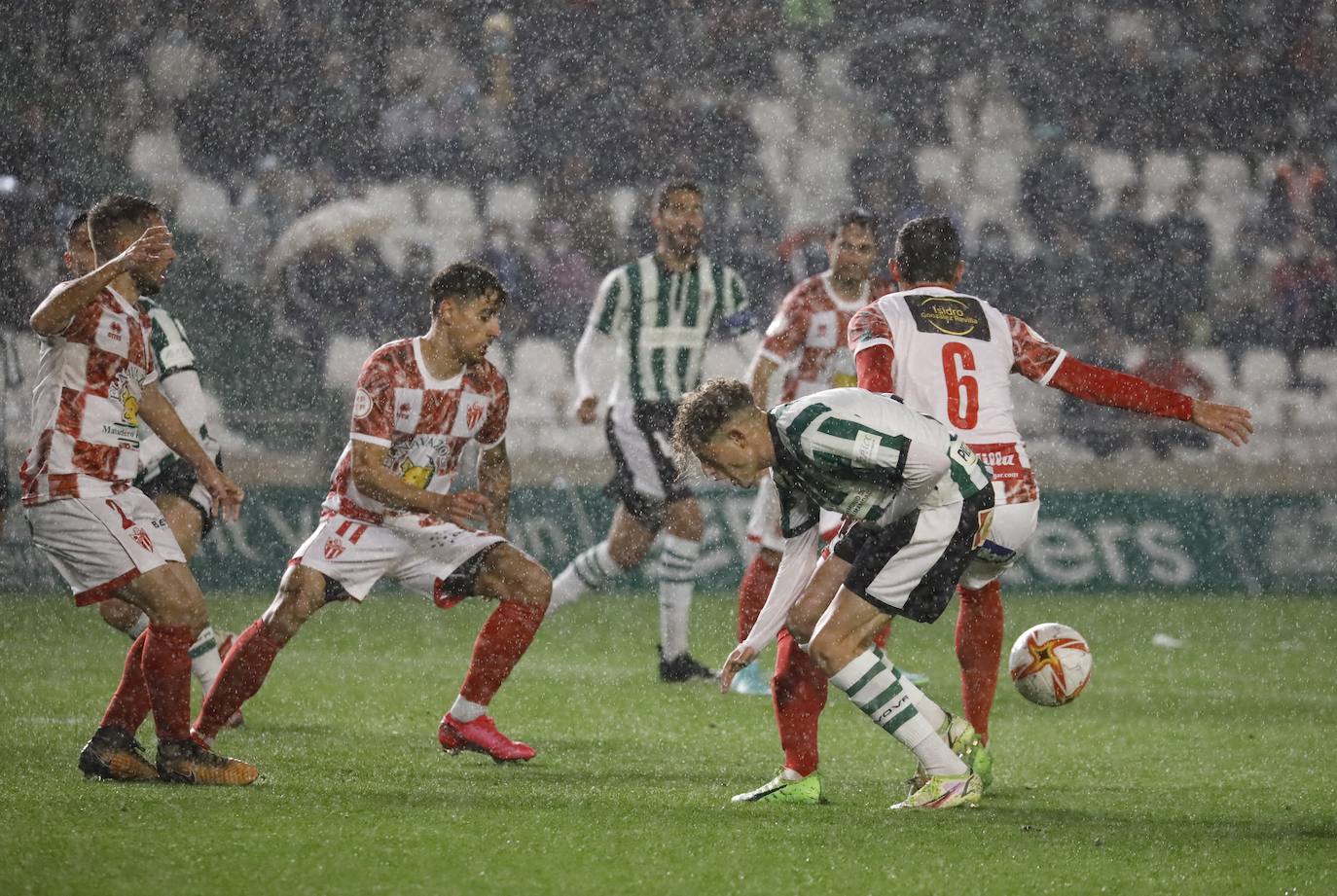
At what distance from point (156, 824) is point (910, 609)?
80.1 inches

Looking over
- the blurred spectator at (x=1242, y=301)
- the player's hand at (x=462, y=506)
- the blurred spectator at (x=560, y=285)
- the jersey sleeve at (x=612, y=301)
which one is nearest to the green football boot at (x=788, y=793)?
the player's hand at (x=462, y=506)

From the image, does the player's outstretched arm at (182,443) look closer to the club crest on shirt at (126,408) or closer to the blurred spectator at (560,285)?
the club crest on shirt at (126,408)

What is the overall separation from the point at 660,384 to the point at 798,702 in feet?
11.9

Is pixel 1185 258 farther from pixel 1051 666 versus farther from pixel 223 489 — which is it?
pixel 223 489

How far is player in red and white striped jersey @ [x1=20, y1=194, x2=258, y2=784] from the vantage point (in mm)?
5117

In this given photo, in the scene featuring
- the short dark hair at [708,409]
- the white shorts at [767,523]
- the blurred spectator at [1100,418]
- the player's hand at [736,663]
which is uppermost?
the short dark hair at [708,409]

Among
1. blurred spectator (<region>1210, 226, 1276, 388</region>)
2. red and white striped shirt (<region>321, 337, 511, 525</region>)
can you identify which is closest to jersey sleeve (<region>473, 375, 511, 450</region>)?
red and white striped shirt (<region>321, 337, 511, 525</region>)

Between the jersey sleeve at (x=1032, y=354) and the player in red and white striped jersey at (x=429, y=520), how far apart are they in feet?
5.28

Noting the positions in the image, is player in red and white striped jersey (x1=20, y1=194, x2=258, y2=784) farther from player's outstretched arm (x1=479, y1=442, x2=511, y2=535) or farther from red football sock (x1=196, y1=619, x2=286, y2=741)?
player's outstretched arm (x1=479, y1=442, x2=511, y2=535)

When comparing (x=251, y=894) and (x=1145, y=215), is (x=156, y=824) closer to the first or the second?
(x=251, y=894)

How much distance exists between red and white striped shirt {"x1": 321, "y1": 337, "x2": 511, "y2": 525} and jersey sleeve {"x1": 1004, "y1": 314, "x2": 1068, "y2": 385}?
5.33 ft

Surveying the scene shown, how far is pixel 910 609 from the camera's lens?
16.1 ft

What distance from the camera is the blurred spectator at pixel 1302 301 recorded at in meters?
13.8

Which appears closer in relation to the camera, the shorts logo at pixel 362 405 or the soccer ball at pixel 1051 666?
the soccer ball at pixel 1051 666
